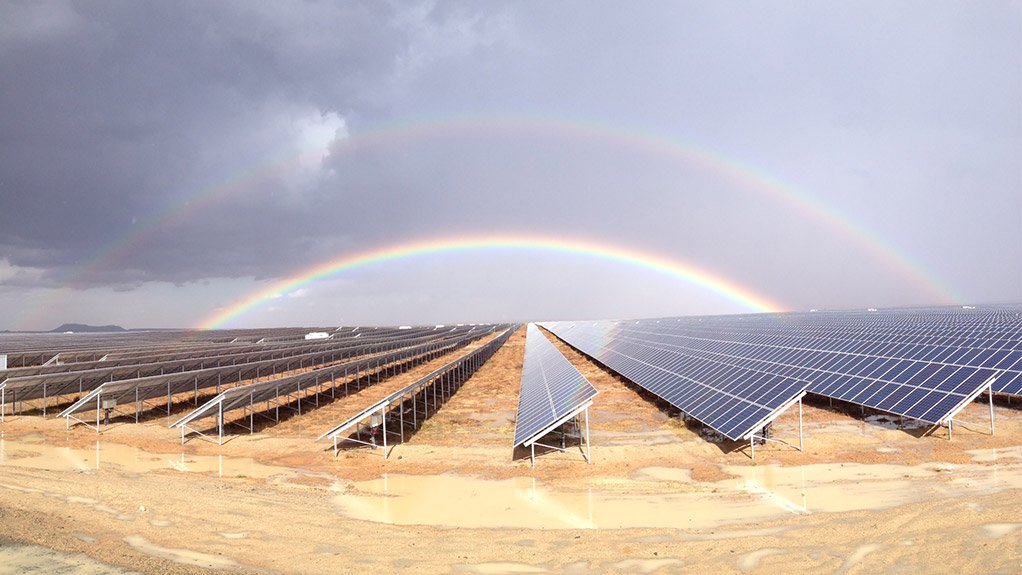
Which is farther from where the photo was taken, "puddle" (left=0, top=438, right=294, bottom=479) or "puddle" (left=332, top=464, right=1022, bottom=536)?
"puddle" (left=0, top=438, right=294, bottom=479)

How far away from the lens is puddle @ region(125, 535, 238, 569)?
941 cm

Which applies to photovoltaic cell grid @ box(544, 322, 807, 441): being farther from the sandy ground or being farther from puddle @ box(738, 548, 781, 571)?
puddle @ box(738, 548, 781, 571)

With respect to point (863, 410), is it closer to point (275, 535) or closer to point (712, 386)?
point (712, 386)

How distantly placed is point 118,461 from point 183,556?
1349 cm

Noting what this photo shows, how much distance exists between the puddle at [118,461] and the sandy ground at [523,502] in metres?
0.11

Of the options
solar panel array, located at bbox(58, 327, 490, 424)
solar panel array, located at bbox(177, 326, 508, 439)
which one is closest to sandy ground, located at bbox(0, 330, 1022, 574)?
solar panel array, located at bbox(177, 326, 508, 439)

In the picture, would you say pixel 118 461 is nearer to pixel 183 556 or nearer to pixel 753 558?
pixel 183 556

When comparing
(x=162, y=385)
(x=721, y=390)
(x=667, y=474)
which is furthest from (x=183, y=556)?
(x=162, y=385)

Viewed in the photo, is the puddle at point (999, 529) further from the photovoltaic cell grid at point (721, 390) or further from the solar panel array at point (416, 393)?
the solar panel array at point (416, 393)

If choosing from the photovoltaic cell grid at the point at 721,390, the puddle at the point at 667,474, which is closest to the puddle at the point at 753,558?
the puddle at the point at 667,474

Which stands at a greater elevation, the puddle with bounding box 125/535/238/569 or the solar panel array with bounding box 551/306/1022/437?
the solar panel array with bounding box 551/306/1022/437

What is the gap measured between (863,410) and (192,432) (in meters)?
29.9

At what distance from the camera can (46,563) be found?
866cm

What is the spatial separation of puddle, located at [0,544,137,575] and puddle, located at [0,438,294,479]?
28.0 ft
